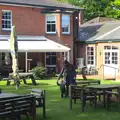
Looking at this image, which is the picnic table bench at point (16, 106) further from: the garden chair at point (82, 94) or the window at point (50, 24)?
the window at point (50, 24)

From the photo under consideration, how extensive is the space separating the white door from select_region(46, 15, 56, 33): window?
5.25 m

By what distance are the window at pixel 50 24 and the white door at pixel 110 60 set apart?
525 centimetres

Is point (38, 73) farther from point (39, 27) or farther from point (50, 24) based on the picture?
point (50, 24)

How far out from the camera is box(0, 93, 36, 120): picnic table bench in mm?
8500

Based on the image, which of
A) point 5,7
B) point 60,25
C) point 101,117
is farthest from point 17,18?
point 101,117

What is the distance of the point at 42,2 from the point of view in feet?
104

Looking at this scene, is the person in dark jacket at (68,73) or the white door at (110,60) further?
the white door at (110,60)

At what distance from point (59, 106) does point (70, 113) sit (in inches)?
56.0

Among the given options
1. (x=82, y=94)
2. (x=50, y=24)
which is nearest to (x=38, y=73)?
(x=50, y=24)

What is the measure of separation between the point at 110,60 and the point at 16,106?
20.8m

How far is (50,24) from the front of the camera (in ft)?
104

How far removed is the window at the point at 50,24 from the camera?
31688 mm

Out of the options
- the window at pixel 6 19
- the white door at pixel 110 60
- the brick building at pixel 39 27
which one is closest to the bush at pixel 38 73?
the brick building at pixel 39 27

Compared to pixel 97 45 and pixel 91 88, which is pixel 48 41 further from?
pixel 91 88
